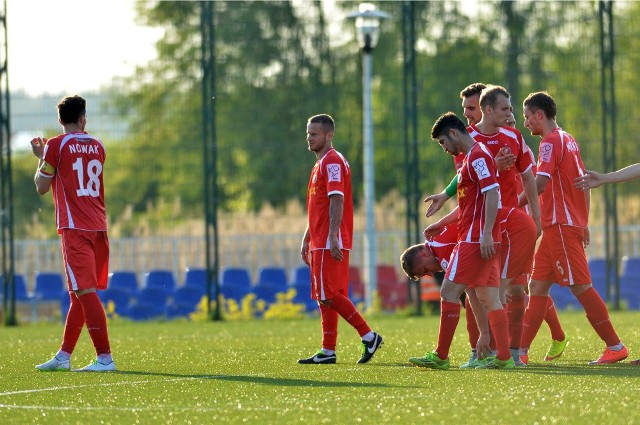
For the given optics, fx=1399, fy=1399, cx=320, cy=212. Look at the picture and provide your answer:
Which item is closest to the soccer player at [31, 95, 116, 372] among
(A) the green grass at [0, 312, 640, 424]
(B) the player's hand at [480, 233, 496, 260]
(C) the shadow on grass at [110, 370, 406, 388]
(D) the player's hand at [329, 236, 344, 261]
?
(A) the green grass at [0, 312, 640, 424]

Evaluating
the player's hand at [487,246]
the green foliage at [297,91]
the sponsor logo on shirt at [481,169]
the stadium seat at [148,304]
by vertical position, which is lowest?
the stadium seat at [148,304]

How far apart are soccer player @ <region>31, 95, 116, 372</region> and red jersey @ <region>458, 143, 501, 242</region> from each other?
2.58m

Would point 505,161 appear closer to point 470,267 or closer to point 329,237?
point 470,267

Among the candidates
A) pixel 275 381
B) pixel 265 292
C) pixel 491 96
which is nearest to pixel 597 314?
pixel 491 96

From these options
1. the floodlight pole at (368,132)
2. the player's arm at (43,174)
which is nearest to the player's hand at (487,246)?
the player's arm at (43,174)

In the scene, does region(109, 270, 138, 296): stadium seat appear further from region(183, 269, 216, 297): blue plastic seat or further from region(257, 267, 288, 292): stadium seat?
region(257, 267, 288, 292): stadium seat

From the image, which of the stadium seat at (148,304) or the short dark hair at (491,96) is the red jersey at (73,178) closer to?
the short dark hair at (491,96)

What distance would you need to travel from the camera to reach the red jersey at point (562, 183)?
955 cm

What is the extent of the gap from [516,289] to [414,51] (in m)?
8.71

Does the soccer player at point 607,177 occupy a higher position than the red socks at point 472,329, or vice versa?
the soccer player at point 607,177

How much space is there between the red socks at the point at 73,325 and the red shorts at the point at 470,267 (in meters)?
2.69

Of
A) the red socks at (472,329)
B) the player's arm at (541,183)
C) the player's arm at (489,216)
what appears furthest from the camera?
the red socks at (472,329)

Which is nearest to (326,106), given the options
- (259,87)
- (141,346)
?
(259,87)

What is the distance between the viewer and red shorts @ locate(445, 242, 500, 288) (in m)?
8.77
